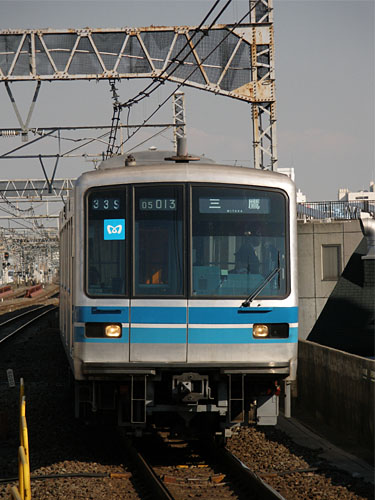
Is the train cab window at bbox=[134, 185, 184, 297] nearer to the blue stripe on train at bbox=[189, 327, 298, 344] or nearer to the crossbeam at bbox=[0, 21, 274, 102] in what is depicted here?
the blue stripe on train at bbox=[189, 327, 298, 344]

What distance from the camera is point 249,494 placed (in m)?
7.62

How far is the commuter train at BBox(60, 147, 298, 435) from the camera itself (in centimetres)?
831

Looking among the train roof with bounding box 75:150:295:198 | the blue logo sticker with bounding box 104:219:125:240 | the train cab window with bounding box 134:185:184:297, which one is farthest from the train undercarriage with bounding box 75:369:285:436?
the train roof with bounding box 75:150:295:198

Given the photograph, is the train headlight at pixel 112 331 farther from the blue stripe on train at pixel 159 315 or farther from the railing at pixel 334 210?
the railing at pixel 334 210

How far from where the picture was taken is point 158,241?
332 inches

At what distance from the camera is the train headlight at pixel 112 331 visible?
830 centimetres

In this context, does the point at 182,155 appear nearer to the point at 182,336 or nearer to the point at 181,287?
the point at 181,287

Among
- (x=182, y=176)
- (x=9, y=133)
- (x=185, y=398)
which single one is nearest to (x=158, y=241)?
(x=182, y=176)

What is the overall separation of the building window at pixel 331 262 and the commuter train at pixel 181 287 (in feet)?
32.7

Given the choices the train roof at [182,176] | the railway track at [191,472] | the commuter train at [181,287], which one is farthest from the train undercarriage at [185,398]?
the train roof at [182,176]

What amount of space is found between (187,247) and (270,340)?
1265 millimetres

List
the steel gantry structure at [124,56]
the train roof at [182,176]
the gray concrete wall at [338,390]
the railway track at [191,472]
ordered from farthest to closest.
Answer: the steel gantry structure at [124,56] → the gray concrete wall at [338,390] → the train roof at [182,176] → the railway track at [191,472]

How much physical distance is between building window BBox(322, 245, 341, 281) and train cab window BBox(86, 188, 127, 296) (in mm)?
10544

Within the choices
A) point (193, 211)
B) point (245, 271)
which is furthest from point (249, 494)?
point (193, 211)
